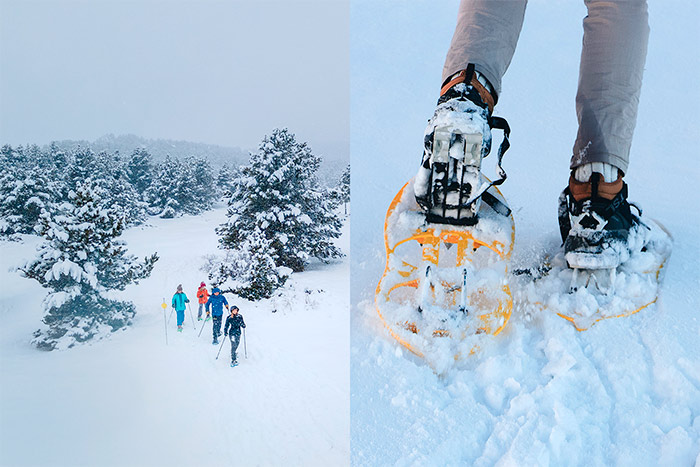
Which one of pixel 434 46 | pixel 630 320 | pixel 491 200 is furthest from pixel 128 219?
pixel 434 46

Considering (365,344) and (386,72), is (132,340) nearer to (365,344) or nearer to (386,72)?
(365,344)

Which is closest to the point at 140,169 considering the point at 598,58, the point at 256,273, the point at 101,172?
the point at 101,172

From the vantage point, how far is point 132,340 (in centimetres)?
180

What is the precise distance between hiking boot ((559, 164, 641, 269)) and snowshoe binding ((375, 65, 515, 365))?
212mm

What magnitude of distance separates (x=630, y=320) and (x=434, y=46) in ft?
Result: 11.7

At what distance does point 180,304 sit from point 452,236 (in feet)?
4.48

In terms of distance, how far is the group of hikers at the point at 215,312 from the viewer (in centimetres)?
202

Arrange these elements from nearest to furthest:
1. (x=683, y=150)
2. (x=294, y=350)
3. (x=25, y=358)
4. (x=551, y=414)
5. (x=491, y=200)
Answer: (x=551, y=414) → (x=491, y=200) → (x=25, y=358) → (x=294, y=350) → (x=683, y=150)

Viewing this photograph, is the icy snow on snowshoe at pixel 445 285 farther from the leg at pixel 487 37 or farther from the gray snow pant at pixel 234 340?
the gray snow pant at pixel 234 340

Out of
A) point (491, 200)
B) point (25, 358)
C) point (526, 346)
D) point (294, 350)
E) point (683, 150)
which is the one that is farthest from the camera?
point (683, 150)

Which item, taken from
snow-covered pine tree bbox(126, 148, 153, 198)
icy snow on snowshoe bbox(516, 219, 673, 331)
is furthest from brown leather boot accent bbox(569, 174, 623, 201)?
snow-covered pine tree bbox(126, 148, 153, 198)

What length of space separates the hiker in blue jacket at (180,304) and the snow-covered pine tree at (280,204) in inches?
54.9

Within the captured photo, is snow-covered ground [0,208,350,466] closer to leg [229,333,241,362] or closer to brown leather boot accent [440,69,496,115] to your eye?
leg [229,333,241,362]

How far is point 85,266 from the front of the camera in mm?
2248
